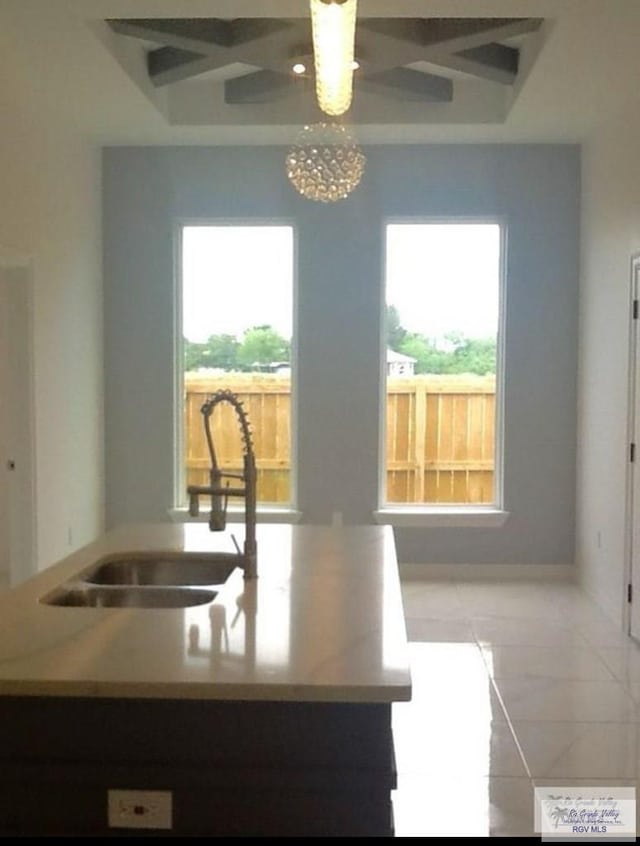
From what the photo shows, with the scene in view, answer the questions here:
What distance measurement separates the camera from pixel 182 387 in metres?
6.07

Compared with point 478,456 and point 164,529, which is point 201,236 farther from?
point 164,529

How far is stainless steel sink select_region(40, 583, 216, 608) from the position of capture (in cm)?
211

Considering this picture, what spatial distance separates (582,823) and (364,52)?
371 centimetres

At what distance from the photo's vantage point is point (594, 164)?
17.7ft

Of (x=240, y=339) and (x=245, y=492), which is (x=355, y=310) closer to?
(x=240, y=339)

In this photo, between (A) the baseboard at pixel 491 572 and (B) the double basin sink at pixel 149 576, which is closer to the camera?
(B) the double basin sink at pixel 149 576

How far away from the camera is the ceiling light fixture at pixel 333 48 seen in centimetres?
251

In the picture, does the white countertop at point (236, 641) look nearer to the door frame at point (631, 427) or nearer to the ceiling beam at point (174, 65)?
the door frame at point (631, 427)

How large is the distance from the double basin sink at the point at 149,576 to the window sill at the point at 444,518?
3.59 m

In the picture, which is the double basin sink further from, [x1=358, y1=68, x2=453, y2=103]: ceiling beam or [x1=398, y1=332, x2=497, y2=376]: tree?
[x1=398, y1=332, x2=497, y2=376]: tree

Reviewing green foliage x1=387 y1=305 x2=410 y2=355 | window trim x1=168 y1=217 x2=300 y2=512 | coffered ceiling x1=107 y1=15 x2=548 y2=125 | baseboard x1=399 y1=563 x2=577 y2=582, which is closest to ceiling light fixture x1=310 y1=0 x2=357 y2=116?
coffered ceiling x1=107 y1=15 x2=548 y2=125

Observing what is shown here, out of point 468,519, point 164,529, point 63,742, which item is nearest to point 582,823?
point 164,529

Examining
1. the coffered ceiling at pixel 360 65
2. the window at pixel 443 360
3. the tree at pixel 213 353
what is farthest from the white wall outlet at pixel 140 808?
the tree at pixel 213 353

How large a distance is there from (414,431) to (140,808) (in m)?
4.73
